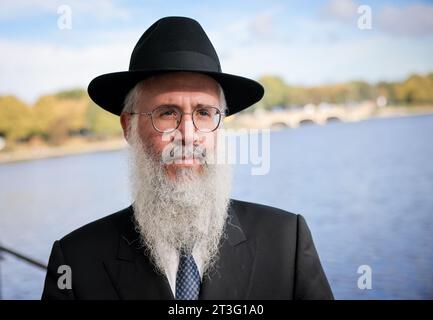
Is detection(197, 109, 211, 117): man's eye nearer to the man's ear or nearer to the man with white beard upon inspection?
the man with white beard

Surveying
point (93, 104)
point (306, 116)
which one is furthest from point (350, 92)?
point (93, 104)

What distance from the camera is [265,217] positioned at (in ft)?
7.48

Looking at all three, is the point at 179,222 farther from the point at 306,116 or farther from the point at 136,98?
the point at 306,116

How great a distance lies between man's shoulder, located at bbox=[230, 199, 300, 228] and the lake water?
40.1ft

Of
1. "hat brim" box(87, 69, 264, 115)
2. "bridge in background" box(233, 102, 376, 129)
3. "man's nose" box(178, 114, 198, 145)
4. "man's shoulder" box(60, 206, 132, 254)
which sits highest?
"bridge in background" box(233, 102, 376, 129)

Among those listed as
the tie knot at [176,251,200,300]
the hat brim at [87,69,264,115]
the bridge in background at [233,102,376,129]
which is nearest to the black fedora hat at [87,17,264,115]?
the hat brim at [87,69,264,115]

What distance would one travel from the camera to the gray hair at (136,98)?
7.11 ft

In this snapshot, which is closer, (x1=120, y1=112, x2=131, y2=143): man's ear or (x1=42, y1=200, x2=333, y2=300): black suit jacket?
(x1=42, y1=200, x2=333, y2=300): black suit jacket

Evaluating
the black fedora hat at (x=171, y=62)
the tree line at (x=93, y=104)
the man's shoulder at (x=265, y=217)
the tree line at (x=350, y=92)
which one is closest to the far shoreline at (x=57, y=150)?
the tree line at (x=93, y=104)

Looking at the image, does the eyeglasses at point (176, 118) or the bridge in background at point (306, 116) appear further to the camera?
the bridge in background at point (306, 116)

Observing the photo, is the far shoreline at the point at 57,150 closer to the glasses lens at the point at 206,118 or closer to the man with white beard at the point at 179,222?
the man with white beard at the point at 179,222

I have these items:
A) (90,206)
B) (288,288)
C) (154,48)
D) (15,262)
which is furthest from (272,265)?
(90,206)

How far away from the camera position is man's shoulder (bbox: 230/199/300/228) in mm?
2256
